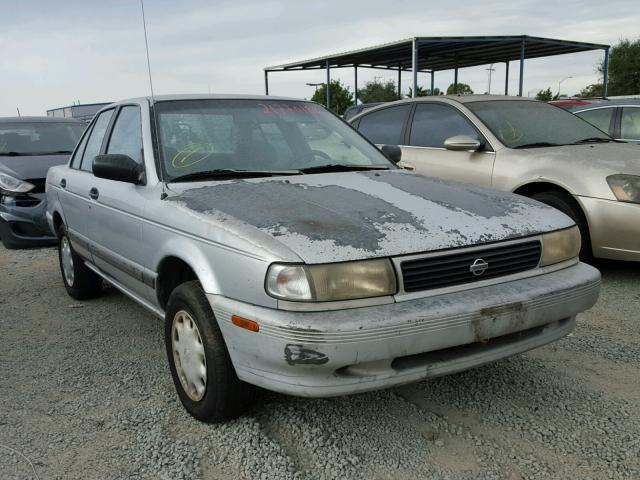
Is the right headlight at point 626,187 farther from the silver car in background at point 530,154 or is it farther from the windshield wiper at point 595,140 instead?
the windshield wiper at point 595,140

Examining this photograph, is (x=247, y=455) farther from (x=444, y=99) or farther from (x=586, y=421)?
(x=444, y=99)

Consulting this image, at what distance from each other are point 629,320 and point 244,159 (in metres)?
2.68

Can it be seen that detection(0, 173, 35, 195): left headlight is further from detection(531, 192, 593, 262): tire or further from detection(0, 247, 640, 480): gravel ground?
detection(531, 192, 593, 262): tire

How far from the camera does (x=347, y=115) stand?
39.4 ft

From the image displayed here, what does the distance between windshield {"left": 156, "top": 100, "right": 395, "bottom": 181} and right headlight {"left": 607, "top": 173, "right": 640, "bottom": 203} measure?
6.37 ft

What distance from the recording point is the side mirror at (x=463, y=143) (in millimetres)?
5098

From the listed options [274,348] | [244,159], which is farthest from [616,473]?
[244,159]

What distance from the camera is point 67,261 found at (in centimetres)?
465

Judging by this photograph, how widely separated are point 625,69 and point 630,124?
40647mm

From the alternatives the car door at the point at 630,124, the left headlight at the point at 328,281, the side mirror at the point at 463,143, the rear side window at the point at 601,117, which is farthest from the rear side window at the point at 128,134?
the car door at the point at 630,124

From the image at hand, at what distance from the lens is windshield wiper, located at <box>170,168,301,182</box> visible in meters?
2.93

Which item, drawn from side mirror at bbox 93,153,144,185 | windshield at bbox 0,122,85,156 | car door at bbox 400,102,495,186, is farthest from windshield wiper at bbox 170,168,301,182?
windshield at bbox 0,122,85,156

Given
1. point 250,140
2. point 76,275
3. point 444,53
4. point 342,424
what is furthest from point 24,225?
point 444,53

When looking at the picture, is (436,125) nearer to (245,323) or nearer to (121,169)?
(121,169)
